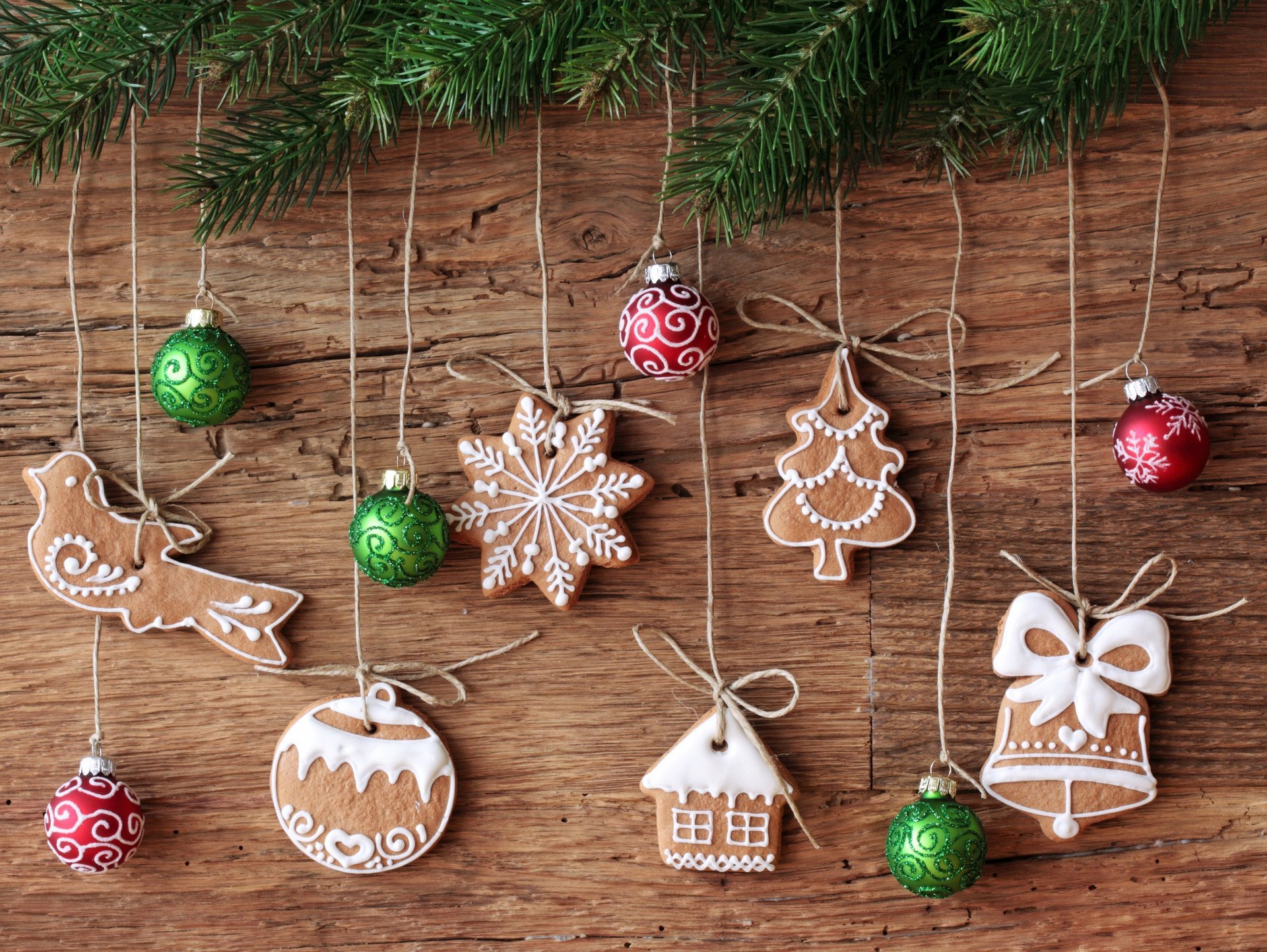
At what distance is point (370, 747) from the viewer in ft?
3.82

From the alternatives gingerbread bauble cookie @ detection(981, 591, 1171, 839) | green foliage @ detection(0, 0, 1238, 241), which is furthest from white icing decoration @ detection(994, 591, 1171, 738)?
green foliage @ detection(0, 0, 1238, 241)

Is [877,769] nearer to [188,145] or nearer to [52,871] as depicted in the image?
[52,871]

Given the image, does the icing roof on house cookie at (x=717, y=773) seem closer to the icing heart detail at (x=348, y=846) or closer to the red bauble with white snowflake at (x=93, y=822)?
the icing heart detail at (x=348, y=846)

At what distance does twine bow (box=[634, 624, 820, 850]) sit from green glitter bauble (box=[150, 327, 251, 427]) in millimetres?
533

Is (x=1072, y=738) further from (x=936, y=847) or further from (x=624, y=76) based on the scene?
(x=624, y=76)

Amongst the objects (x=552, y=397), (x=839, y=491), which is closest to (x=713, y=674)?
(x=839, y=491)

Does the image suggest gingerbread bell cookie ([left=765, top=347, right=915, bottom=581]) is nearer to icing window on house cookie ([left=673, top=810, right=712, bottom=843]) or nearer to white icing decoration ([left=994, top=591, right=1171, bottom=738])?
white icing decoration ([left=994, top=591, right=1171, bottom=738])

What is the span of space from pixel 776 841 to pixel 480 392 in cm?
62

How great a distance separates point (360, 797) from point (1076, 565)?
86 cm

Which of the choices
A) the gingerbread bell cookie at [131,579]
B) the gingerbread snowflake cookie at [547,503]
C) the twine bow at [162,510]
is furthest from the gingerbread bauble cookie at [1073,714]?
the twine bow at [162,510]

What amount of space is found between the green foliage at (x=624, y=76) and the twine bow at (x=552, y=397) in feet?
0.75

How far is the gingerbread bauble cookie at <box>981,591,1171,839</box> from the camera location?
1.12 m

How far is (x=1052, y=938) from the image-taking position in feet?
3.82

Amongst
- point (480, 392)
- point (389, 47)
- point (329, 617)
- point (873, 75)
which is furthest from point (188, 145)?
point (873, 75)
